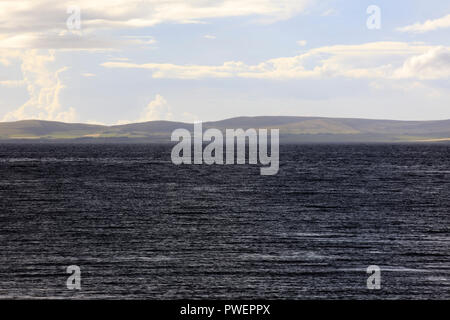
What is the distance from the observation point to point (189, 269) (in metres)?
39.6

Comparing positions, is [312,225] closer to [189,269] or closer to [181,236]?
[181,236]

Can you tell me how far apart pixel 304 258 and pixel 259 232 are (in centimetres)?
1268

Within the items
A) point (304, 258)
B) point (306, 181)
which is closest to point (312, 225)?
point (304, 258)

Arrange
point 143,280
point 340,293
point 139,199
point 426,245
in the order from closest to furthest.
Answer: point 340,293, point 143,280, point 426,245, point 139,199

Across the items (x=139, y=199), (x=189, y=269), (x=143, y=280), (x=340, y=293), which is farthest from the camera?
(x=139, y=199)

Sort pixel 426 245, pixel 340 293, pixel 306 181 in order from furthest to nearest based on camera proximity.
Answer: pixel 306 181
pixel 426 245
pixel 340 293

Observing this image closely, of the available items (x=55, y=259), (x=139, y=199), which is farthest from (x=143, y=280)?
(x=139, y=199)
